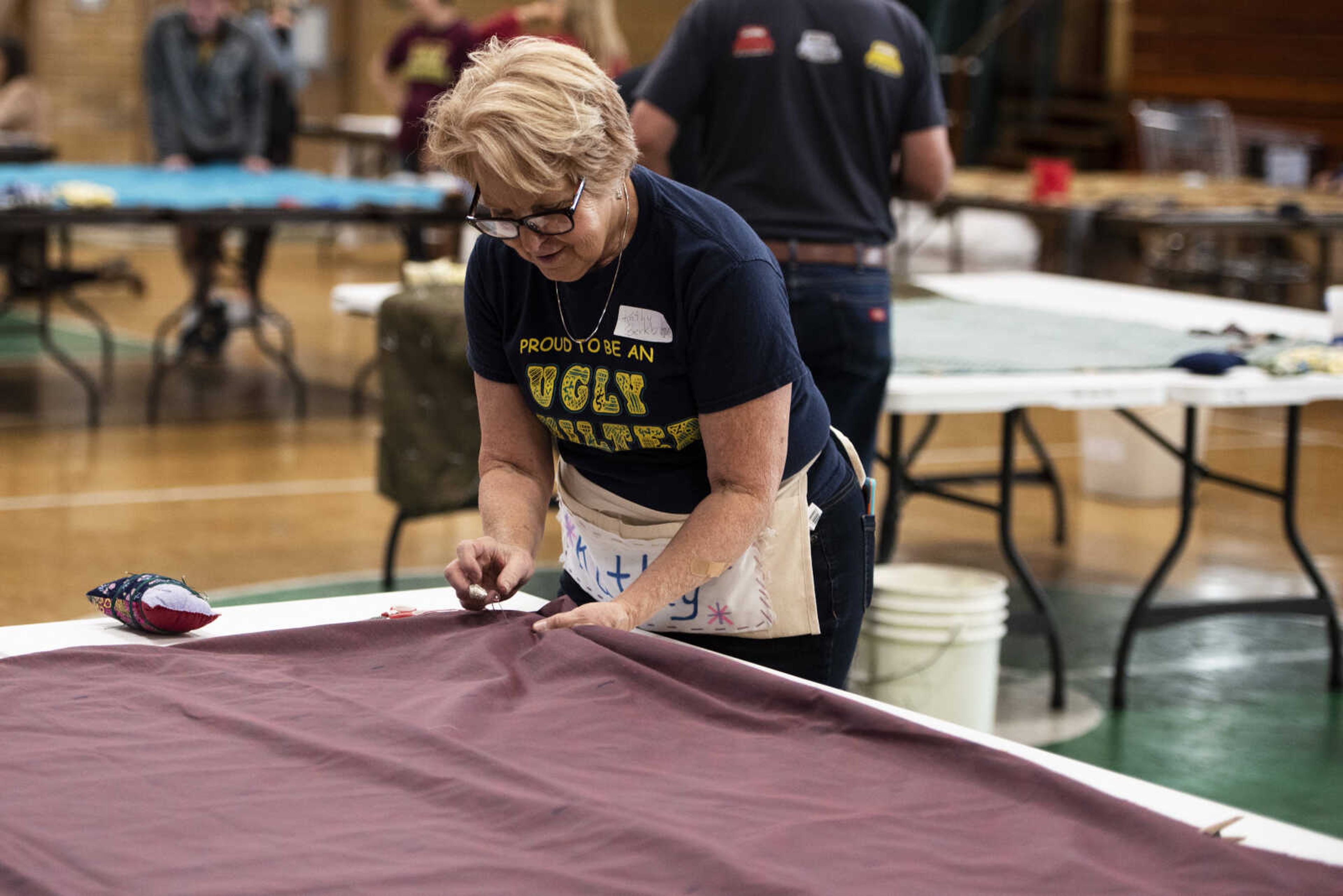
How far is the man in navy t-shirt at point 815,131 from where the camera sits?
3.32 m

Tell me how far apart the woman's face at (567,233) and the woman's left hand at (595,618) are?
14.2 inches

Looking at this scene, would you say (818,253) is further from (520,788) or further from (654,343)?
(520,788)

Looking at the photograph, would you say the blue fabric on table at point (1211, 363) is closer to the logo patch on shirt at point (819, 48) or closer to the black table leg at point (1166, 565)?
the black table leg at point (1166, 565)

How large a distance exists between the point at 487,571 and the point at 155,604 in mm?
370

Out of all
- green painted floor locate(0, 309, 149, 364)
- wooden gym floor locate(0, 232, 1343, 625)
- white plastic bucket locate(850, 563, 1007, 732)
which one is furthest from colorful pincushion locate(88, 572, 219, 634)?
green painted floor locate(0, 309, 149, 364)

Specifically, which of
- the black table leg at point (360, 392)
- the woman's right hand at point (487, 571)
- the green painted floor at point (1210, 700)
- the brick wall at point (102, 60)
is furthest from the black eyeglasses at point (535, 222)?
the brick wall at point (102, 60)

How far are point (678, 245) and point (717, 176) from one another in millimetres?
1533

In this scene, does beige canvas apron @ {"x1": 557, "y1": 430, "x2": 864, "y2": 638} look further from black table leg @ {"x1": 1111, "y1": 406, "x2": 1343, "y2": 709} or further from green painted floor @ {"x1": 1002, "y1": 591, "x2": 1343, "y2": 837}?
black table leg @ {"x1": 1111, "y1": 406, "x2": 1343, "y2": 709}

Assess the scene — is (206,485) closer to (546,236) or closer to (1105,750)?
(1105,750)

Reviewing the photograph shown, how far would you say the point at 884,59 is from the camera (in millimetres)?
3352

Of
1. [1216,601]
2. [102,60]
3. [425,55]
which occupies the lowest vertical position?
[1216,601]

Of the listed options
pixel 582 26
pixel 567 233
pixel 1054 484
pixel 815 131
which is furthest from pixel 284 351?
pixel 567 233

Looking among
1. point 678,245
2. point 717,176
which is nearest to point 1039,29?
point 717,176

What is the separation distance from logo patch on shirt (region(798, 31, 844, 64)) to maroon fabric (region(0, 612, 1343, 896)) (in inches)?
69.4
